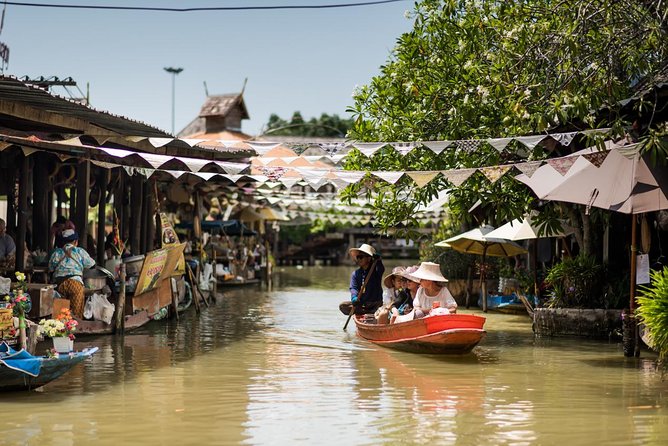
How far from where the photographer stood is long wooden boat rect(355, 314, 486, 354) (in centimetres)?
1302

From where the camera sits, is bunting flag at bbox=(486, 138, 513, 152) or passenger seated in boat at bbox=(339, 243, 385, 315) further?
passenger seated in boat at bbox=(339, 243, 385, 315)

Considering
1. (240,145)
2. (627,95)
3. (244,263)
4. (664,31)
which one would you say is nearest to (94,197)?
(240,145)

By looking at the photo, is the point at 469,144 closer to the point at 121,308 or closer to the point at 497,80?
the point at 497,80

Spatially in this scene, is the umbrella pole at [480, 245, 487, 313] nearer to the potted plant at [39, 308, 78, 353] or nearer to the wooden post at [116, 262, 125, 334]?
the wooden post at [116, 262, 125, 334]

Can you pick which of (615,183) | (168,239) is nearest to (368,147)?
(615,183)

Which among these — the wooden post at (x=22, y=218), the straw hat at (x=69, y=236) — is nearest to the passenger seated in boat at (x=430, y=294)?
the straw hat at (x=69, y=236)

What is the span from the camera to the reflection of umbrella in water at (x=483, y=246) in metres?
21.7

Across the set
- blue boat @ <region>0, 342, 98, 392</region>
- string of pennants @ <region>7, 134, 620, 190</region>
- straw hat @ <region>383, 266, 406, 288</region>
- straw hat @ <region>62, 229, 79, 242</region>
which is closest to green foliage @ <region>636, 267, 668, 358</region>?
string of pennants @ <region>7, 134, 620, 190</region>

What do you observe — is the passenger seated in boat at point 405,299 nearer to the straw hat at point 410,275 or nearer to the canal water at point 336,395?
the straw hat at point 410,275

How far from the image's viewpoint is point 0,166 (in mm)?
15984

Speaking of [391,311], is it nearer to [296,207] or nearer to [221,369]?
[221,369]

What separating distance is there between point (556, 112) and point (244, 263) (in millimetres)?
24297

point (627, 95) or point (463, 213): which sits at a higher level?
point (627, 95)

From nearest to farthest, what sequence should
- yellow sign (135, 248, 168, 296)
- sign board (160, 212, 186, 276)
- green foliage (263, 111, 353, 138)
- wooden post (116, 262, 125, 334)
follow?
wooden post (116, 262, 125, 334)
yellow sign (135, 248, 168, 296)
sign board (160, 212, 186, 276)
green foliage (263, 111, 353, 138)
